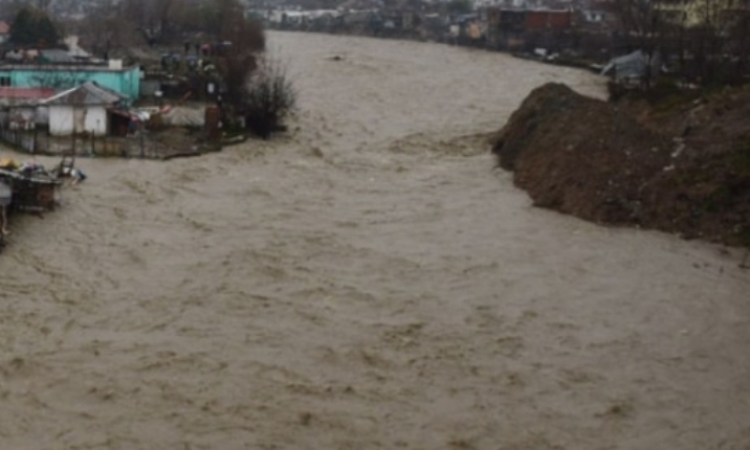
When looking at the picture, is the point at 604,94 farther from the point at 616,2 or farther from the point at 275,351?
the point at 275,351

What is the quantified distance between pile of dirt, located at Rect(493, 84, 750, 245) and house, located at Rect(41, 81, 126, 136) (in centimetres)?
823

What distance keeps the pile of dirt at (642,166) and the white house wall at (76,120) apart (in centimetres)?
825

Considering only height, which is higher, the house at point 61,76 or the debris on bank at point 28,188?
the house at point 61,76

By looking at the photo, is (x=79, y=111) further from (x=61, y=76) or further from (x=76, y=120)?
(x=61, y=76)

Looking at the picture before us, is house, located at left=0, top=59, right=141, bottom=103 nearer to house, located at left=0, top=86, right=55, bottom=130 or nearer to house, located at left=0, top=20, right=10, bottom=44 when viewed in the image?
house, located at left=0, top=86, right=55, bottom=130

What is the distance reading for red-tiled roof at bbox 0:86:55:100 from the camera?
23844 mm

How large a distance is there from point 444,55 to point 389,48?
6.19 m

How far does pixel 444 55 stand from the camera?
166 ft

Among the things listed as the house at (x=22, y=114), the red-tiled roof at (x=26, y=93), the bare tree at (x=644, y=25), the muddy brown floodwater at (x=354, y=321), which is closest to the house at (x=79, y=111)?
the house at (x=22, y=114)

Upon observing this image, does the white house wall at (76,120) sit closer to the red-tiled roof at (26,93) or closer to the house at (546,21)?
the red-tiled roof at (26,93)

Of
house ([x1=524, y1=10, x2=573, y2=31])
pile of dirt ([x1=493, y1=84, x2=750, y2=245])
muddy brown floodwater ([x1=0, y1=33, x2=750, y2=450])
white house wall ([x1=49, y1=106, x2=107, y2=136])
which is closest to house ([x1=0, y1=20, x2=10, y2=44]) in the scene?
white house wall ([x1=49, y1=106, x2=107, y2=136])

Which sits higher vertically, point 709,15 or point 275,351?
point 709,15

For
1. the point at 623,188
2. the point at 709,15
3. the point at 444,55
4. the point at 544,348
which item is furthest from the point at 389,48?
the point at 544,348

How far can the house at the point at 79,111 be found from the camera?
21.7 meters
